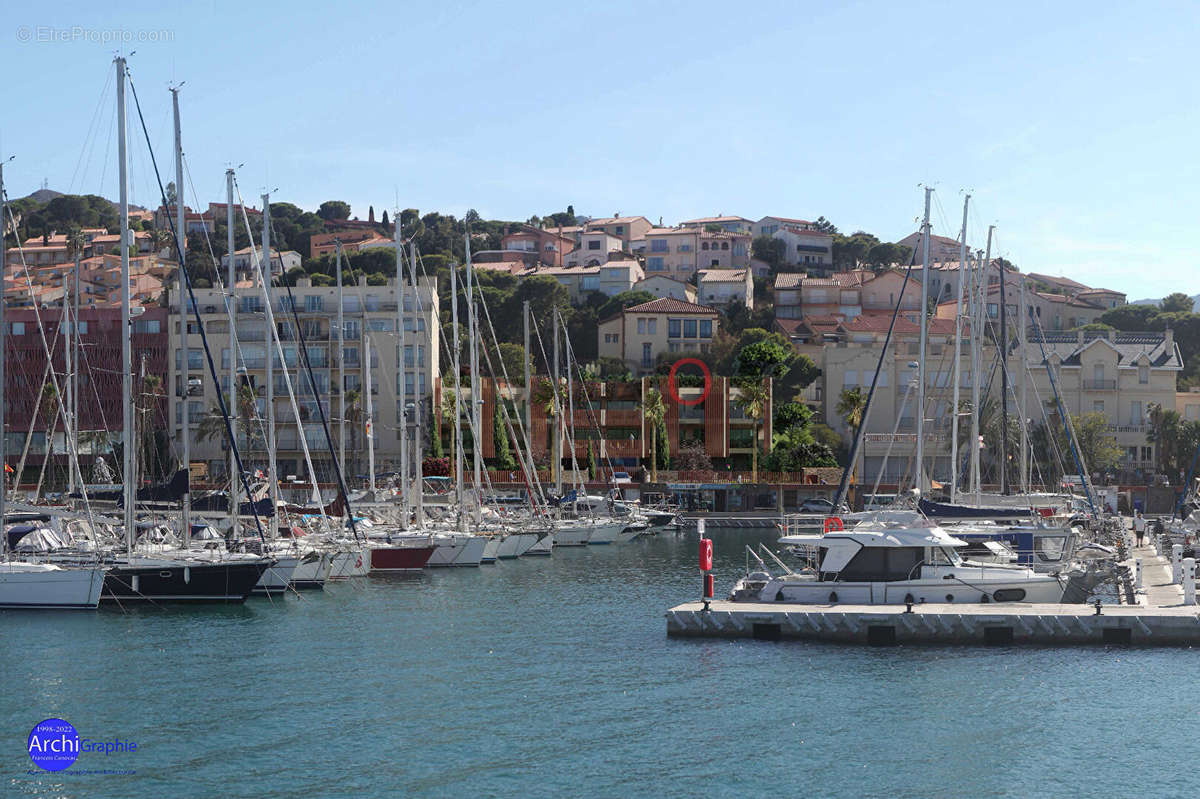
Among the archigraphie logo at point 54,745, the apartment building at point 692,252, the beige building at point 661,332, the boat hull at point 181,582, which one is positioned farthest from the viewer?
the apartment building at point 692,252

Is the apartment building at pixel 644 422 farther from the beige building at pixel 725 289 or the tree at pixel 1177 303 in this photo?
the tree at pixel 1177 303

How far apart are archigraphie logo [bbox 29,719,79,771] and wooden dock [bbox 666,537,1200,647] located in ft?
56.5

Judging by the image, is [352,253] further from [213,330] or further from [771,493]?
[771,493]

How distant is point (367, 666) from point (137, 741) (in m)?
8.85

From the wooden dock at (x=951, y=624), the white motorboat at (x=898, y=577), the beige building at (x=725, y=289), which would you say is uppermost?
the beige building at (x=725, y=289)

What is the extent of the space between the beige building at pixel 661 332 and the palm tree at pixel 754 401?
21.2 metres

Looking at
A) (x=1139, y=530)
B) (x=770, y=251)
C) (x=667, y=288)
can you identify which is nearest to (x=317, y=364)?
(x=667, y=288)

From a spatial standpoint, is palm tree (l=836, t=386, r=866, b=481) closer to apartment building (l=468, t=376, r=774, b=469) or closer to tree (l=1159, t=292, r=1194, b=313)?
apartment building (l=468, t=376, r=774, b=469)

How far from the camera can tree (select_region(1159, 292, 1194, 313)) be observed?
15888 centimetres

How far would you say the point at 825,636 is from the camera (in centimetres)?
3938

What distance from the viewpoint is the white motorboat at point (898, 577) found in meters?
41.0

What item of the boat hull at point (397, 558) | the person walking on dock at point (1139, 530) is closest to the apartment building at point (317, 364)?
the boat hull at point (397, 558)

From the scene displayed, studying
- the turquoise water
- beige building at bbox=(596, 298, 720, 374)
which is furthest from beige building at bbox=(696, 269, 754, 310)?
the turquoise water

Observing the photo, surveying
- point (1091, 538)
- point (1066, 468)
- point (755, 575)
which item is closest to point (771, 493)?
point (1066, 468)
